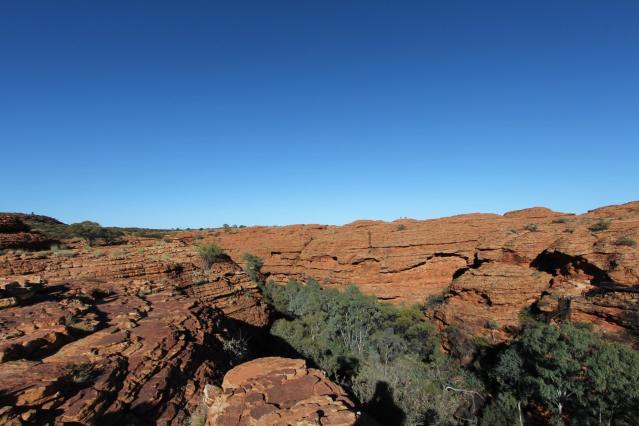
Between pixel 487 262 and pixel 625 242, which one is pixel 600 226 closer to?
pixel 625 242

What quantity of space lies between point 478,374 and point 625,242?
10089 millimetres

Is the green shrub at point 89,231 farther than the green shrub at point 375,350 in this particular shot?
Yes

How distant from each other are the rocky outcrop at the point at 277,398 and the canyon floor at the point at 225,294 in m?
0.03

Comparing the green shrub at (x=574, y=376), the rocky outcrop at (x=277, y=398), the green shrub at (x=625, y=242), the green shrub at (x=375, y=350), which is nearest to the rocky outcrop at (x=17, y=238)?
the green shrub at (x=375, y=350)

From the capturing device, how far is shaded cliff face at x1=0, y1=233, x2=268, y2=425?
4.10 m

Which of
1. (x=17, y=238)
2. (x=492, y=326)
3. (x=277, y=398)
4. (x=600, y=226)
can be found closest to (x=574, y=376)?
(x=492, y=326)

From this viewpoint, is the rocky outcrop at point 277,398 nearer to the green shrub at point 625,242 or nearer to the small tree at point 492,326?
the small tree at point 492,326

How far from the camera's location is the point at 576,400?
9.54m

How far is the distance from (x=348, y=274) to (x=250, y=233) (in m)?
13.0

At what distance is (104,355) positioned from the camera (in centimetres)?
525

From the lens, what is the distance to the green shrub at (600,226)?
1701 cm

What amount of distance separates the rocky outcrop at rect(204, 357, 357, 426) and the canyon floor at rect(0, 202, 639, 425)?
3 centimetres

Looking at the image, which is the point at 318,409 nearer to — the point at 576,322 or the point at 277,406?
the point at 277,406

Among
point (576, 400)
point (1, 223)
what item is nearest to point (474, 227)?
point (576, 400)
